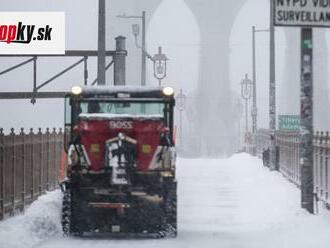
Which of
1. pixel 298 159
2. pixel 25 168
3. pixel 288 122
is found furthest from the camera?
pixel 288 122

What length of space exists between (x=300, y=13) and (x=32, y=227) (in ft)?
20.8

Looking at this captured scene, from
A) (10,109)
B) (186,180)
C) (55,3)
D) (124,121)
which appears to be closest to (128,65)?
(55,3)

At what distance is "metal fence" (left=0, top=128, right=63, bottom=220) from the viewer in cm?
1592

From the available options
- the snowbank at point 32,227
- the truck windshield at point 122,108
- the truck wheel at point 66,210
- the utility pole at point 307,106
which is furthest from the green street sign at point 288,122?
the truck wheel at point 66,210

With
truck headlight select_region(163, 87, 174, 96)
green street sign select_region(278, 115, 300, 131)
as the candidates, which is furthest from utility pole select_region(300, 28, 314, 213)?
green street sign select_region(278, 115, 300, 131)

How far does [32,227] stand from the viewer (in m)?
13.5

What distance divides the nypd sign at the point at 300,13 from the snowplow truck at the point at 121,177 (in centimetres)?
316

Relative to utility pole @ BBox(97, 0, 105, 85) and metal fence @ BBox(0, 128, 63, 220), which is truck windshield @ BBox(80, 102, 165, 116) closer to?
metal fence @ BBox(0, 128, 63, 220)

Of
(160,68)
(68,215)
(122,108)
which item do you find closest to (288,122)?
(160,68)

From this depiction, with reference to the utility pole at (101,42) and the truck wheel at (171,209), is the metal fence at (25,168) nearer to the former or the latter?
the utility pole at (101,42)

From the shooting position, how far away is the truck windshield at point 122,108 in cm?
1464

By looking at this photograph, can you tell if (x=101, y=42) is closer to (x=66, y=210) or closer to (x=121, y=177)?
(x=121, y=177)

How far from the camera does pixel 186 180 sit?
29.0 meters

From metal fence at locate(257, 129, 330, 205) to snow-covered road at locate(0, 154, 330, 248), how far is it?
704 mm
